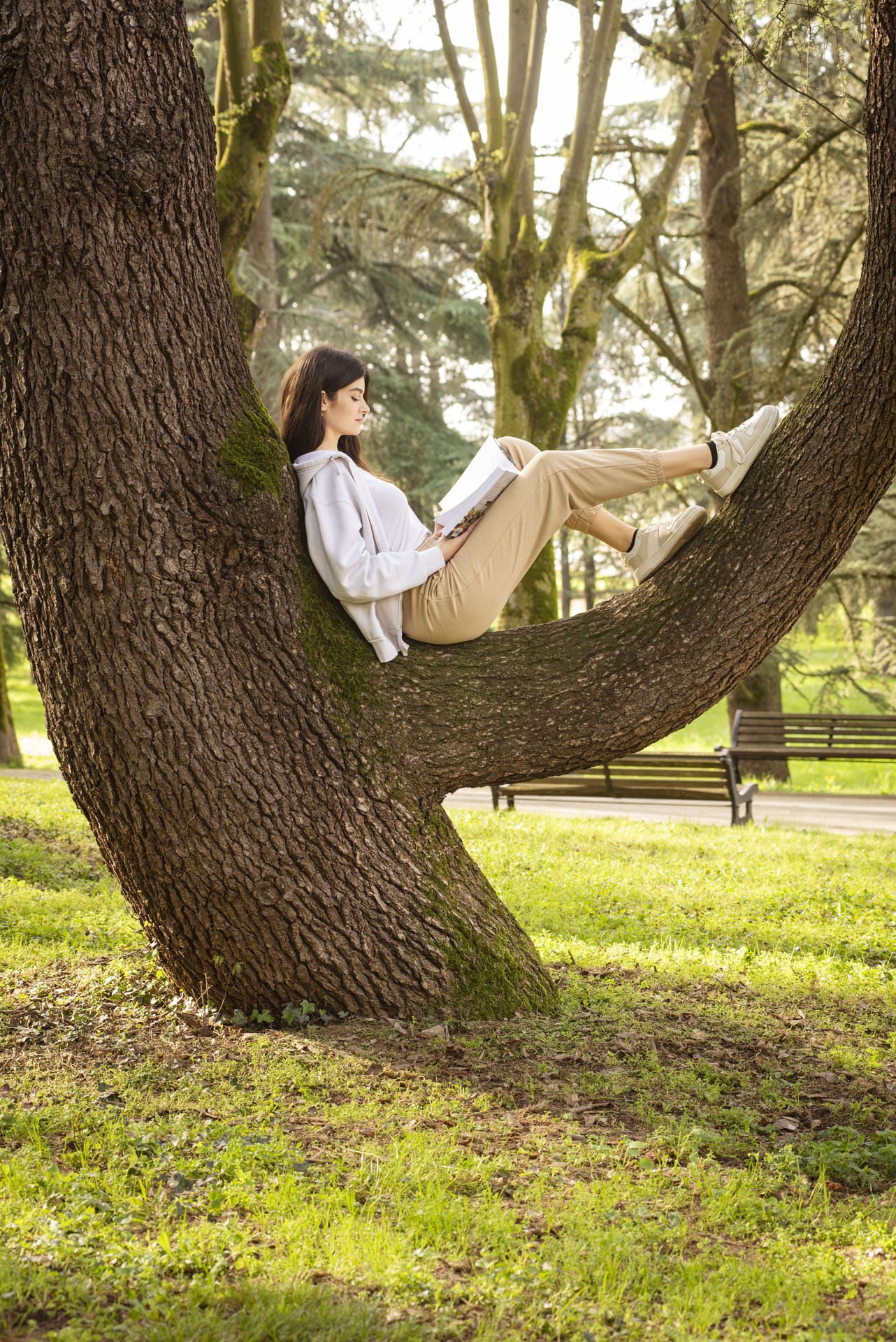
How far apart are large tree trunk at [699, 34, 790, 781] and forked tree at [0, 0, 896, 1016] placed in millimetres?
9945

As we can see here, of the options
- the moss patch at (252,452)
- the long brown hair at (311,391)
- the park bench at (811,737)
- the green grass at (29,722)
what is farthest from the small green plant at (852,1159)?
the green grass at (29,722)

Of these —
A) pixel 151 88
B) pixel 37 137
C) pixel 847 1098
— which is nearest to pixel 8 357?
pixel 37 137

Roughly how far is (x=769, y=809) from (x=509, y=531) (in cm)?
826

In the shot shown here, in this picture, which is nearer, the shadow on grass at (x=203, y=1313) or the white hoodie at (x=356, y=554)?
the shadow on grass at (x=203, y=1313)

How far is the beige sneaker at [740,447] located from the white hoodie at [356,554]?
1101 mm

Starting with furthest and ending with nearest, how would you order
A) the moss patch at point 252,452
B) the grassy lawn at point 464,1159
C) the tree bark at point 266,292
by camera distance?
the tree bark at point 266,292
the moss patch at point 252,452
the grassy lawn at point 464,1159

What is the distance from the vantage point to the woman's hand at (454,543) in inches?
172

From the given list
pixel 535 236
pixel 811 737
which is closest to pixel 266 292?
pixel 535 236

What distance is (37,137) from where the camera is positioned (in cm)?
349

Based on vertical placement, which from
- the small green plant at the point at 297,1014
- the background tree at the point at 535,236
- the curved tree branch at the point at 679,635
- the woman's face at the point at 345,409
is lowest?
the small green plant at the point at 297,1014

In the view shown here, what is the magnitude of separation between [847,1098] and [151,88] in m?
4.00

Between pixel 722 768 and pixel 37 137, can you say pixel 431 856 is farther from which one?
pixel 722 768

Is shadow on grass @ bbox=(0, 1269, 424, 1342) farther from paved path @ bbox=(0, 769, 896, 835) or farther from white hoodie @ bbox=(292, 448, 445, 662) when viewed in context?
paved path @ bbox=(0, 769, 896, 835)

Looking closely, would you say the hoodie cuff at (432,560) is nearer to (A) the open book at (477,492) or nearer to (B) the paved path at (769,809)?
(A) the open book at (477,492)
